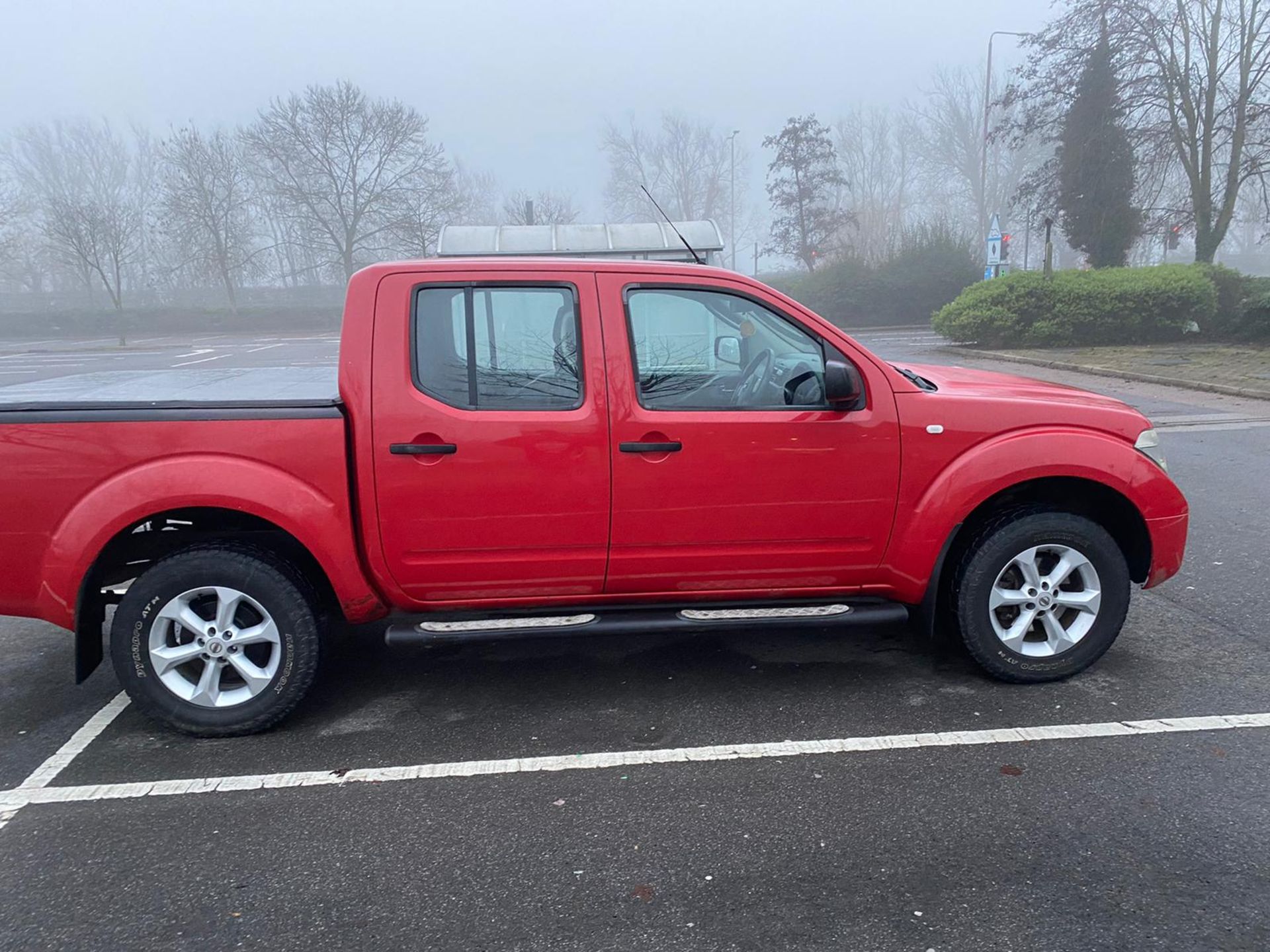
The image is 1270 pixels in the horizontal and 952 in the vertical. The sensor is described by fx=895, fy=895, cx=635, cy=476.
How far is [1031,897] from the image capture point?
101 inches

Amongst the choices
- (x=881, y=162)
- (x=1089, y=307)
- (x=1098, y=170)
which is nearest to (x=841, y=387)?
(x=1089, y=307)

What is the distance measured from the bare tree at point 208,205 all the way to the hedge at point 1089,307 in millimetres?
37944

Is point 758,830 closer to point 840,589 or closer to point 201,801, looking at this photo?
point 840,589

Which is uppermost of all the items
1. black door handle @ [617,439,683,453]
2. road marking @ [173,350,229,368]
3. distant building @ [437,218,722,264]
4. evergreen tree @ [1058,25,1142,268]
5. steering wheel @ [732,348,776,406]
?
evergreen tree @ [1058,25,1142,268]

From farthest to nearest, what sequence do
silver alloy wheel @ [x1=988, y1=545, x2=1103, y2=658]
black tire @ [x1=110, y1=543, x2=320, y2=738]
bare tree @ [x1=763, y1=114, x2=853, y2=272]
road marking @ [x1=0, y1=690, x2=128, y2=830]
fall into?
bare tree @ [x1=763, y1=114, x2=853, y2=272] < silver alloy wheel @ [x1=988, y1=545, x2=1103, y2=658] < black tire @ [x1=110, y1=543, x2=320, y2=738] < road marking @ [x1=0, y1=690, x2=128, y2=830]

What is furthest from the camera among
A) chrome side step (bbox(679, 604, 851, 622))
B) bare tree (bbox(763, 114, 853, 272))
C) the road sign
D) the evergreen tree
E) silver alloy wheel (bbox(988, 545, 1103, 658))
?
bare tree (bbox(763, 114, 853, 272))

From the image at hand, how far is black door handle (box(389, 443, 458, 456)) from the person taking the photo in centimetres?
353

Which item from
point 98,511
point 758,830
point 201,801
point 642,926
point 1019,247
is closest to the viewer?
point 642,926

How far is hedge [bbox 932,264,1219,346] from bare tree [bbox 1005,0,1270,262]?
502 centimetres

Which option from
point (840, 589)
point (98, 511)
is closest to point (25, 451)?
point (98, 511)

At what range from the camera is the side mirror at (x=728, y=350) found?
382cm

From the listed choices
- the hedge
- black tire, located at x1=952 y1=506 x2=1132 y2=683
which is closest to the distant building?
black tire, located at x1=952 y1=506 x2=1132 y2=683

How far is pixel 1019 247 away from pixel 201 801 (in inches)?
2984

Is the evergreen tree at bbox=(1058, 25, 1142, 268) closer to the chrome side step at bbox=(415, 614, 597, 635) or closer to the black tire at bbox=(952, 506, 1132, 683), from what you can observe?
the black tire at bbox=(952, 506, 1132, 683)
